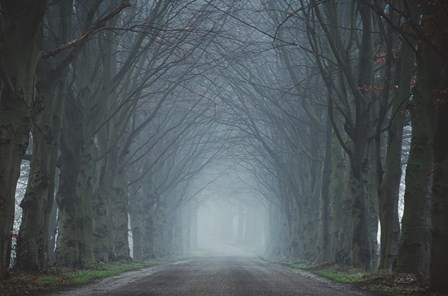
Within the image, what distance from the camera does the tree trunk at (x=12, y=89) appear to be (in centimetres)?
1027

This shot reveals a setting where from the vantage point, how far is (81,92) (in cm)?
1767

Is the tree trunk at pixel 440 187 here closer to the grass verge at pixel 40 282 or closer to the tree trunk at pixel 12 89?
the grass verge at pixel 40 282

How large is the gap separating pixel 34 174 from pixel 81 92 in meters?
4.60

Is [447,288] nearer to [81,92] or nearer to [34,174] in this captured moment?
[34,174]

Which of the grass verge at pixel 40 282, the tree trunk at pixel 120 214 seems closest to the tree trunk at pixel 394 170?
the grass verge at pixel 40 282

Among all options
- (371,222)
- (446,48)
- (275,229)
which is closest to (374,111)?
(371,222)

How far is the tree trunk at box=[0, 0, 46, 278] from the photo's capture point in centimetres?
1027

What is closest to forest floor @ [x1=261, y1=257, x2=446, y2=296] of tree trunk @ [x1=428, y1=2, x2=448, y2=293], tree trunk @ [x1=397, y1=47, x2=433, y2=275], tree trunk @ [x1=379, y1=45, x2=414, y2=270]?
tree trunk @ [x1=428, y1=2, x2=448, y2=293]

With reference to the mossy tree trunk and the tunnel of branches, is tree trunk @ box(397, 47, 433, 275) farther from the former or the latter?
the mossy tree trunk

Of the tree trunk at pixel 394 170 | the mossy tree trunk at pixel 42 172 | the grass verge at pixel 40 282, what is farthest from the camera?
the tree trunk at pixel 394 170

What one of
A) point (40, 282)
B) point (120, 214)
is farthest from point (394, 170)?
point (120, 214)

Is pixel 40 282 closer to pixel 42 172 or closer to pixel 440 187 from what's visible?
pixel 42 172

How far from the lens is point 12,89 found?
1041 centimetres

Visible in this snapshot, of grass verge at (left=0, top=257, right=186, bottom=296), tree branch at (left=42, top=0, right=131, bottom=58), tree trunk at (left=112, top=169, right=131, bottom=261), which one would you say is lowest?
grass verge at (left=0, top=257, right=186, bottom=296)
